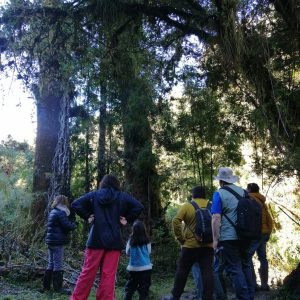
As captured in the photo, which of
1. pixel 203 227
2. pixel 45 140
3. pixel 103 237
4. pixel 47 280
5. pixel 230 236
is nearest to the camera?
pixel 103 237

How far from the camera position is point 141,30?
27.7ft

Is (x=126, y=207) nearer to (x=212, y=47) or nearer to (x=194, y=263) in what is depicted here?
(x=194, y=263)

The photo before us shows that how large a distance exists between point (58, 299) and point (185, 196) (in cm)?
537

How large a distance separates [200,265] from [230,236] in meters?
0.83

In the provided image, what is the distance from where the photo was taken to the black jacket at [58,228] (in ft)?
22.3

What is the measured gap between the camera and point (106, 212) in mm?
4926

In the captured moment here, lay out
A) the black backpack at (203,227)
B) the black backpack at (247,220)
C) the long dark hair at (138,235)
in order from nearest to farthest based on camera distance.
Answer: the black backpack at (247,220) < the black backpack at (203,227) < the long dark hair at (138,235)

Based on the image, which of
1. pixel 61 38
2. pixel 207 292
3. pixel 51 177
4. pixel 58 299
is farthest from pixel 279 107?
pixel 51 177

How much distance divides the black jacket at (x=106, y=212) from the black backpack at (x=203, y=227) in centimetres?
88

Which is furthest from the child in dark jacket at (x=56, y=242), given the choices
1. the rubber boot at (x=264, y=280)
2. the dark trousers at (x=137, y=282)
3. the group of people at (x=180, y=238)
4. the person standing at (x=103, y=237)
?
the rubber boot at (x=264, y=280)

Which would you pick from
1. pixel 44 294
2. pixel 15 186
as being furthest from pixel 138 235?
pixel 15 186

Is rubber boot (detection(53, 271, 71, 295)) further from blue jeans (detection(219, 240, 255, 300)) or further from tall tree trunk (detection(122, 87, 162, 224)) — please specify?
tall tree trunk (detection(122, 87, 162, 224))

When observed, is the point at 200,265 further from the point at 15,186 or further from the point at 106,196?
the point at 15,186

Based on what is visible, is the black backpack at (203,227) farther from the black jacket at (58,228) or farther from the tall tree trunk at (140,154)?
the tall tree trunk at (140,154)
